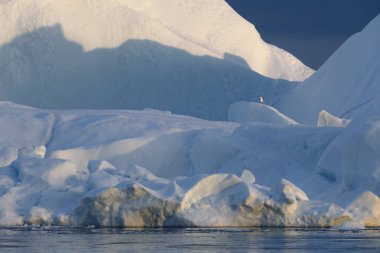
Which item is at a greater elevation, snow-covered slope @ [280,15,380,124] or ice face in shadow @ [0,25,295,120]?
ice face in shadow @ [0,25,295,120]

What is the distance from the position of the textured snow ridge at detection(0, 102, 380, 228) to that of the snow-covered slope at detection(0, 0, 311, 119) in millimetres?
18144

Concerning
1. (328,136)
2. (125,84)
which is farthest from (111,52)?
(328,136)

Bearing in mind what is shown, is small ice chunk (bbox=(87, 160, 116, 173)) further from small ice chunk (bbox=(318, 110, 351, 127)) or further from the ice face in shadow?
the ice face in shadow

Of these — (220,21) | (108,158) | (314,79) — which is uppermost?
(220,21)

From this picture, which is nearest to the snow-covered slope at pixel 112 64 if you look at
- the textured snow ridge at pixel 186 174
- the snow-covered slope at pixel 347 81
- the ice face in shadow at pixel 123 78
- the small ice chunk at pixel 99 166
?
the ice face in shadow at pixel 123 78

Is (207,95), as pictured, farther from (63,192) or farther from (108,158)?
(63,192)

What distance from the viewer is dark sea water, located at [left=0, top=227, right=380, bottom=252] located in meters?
22.9

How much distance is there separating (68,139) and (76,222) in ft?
39.8

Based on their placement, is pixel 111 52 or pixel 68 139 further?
pixel 111 52

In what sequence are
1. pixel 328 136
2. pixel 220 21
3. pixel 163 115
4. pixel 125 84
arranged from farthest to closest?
pixel 220 21 < pixel 125 84 < pixel 163 115 < pixel 328 136

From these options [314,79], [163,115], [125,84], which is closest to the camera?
[163,115]

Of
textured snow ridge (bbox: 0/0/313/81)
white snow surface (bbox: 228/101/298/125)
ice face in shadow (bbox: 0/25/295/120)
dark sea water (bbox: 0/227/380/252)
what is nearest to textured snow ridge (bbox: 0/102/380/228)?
dark sea water (bbox: 0/227/380/252)

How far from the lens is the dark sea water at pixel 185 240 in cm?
2289

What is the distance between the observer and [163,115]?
4581 cm
